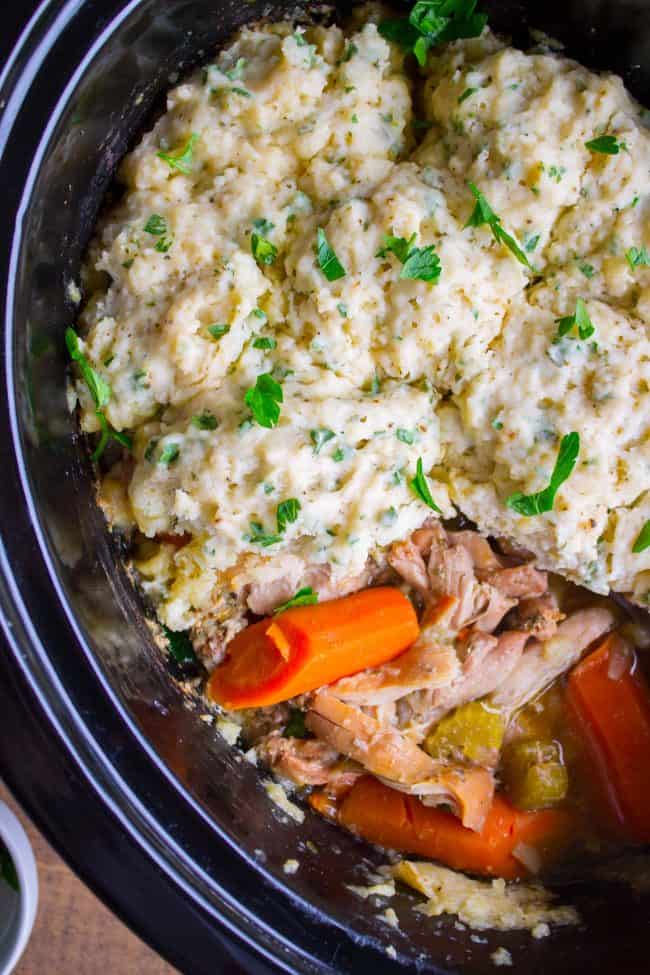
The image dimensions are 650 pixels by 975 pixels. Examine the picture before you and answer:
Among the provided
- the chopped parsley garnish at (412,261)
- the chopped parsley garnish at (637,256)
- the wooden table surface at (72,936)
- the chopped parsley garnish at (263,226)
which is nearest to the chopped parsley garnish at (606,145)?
the chopped parsley garnish at (637,256)

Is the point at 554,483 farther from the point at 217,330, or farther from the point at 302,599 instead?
the point at 217,330

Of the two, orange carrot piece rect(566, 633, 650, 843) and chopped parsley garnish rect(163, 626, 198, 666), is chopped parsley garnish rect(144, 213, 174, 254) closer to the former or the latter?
chopped parsley garnish rect(163, 626, 198, 666)

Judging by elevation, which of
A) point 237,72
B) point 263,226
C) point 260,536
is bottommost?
point 260,536

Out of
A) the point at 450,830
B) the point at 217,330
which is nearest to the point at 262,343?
the point at 217,330

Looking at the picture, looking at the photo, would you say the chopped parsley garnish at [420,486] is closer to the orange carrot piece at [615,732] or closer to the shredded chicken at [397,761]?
the shredded chicken at [397,761]

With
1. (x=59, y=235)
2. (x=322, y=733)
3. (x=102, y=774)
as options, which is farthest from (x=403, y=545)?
(x=59, y=235)

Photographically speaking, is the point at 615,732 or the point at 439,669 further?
the point at 615,732

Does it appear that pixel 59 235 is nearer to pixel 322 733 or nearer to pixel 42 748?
pixel 42 748

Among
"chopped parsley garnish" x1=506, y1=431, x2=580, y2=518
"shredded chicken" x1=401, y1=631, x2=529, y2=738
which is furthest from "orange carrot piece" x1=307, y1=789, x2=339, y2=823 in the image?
"chopped parsley garnish" x1=506, y1=431, x2=580, y2=518
